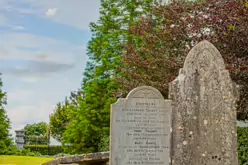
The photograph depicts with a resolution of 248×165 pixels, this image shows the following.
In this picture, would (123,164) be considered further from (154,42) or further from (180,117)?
(154,42)

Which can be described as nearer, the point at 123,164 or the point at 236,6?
the point at 123,164

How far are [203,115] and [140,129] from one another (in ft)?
13.8

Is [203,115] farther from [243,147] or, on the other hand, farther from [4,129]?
[4,129]

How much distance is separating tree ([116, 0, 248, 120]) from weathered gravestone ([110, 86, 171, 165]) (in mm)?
3420

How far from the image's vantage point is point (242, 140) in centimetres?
1263

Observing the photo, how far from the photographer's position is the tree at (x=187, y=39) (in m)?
12.2

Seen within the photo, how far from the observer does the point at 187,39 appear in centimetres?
1457

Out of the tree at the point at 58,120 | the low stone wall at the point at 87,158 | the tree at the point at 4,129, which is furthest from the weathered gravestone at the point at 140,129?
the tree at the point at 58,120

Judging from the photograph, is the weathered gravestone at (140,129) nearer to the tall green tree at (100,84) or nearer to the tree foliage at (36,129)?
the tall green tree at (100,84)

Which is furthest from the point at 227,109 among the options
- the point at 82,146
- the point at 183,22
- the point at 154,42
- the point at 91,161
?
the point at 82,146

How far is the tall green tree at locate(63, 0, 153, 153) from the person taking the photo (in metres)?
21.1

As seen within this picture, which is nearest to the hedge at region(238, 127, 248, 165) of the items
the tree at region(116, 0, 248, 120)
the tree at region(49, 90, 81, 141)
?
the tree at region(116, 0, 248, 120)

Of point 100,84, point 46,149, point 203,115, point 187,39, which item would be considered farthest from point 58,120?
point 203,115

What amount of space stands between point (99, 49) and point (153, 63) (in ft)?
26.6
